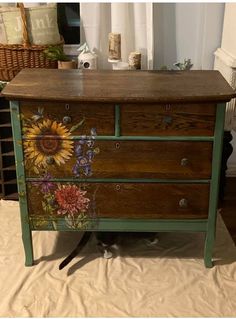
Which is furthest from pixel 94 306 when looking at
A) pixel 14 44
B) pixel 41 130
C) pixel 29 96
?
pixel 14 44

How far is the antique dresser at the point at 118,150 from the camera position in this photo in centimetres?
189

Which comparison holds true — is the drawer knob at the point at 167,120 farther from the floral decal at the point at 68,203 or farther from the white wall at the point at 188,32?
the white wall at the point at 188,32

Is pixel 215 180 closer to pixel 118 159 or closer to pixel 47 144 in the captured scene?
pixel 118 159

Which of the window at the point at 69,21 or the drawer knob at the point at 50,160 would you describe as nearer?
the drawer knob at the point at 50,160

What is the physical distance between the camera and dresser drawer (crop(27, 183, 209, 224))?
2029mm

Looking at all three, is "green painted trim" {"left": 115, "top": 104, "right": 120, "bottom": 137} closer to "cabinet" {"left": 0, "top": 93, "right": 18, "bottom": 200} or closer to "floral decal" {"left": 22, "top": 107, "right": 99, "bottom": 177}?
"floral decal" {"left": 22, "top": 107, "right": 99, "bottom": 177}

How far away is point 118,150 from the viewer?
1.95m

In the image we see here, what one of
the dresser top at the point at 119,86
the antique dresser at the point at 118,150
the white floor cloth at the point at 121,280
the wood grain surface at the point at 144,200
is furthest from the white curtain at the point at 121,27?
the white floor cloth at the point at 121,280

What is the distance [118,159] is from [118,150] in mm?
42

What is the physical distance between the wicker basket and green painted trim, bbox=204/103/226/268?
3.65 ft

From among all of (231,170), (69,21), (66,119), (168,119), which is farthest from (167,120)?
(231,170)

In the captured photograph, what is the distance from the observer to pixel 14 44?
8.20ft

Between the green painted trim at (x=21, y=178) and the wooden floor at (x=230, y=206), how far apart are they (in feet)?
3.62

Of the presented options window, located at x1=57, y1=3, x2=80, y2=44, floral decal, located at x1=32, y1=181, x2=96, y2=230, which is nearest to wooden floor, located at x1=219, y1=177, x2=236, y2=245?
floral decal, located at x1=32, y1=181, x2=96, y2=230
